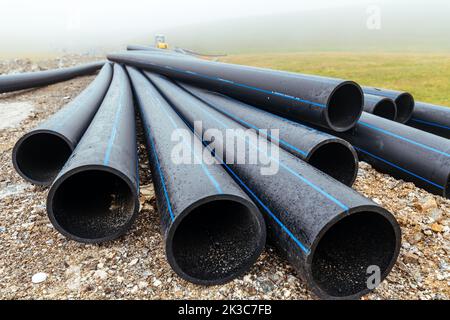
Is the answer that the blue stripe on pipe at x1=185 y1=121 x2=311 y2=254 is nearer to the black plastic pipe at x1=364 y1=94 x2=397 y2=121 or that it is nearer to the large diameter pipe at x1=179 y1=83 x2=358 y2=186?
the large diameter pipe at x1=179 y1=83 x2=358 y2=186

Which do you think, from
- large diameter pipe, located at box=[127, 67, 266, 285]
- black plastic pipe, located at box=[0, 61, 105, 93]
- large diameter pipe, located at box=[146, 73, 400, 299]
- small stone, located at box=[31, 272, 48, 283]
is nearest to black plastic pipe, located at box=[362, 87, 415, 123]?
large diameter pipe, located at box=[146, 73, 400, 299]

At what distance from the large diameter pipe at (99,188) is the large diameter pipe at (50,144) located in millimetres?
313

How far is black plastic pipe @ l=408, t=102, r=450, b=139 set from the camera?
5191mm

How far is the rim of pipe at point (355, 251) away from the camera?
91.2 inches

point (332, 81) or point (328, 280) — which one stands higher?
point (332, 81)

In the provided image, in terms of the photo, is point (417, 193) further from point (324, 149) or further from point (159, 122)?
point (159, 122)

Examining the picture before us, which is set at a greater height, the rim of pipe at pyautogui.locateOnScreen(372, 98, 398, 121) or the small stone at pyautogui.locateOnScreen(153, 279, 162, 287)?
the rim of pipe at pyautogui.locateOnScreen(372, 98, 398, 121)

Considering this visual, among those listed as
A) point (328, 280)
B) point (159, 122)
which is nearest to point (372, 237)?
point (328, 280)

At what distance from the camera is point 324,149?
3.73 metres

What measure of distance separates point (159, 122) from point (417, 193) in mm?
3073

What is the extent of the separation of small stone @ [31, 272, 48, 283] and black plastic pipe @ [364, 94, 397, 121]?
470 cm
